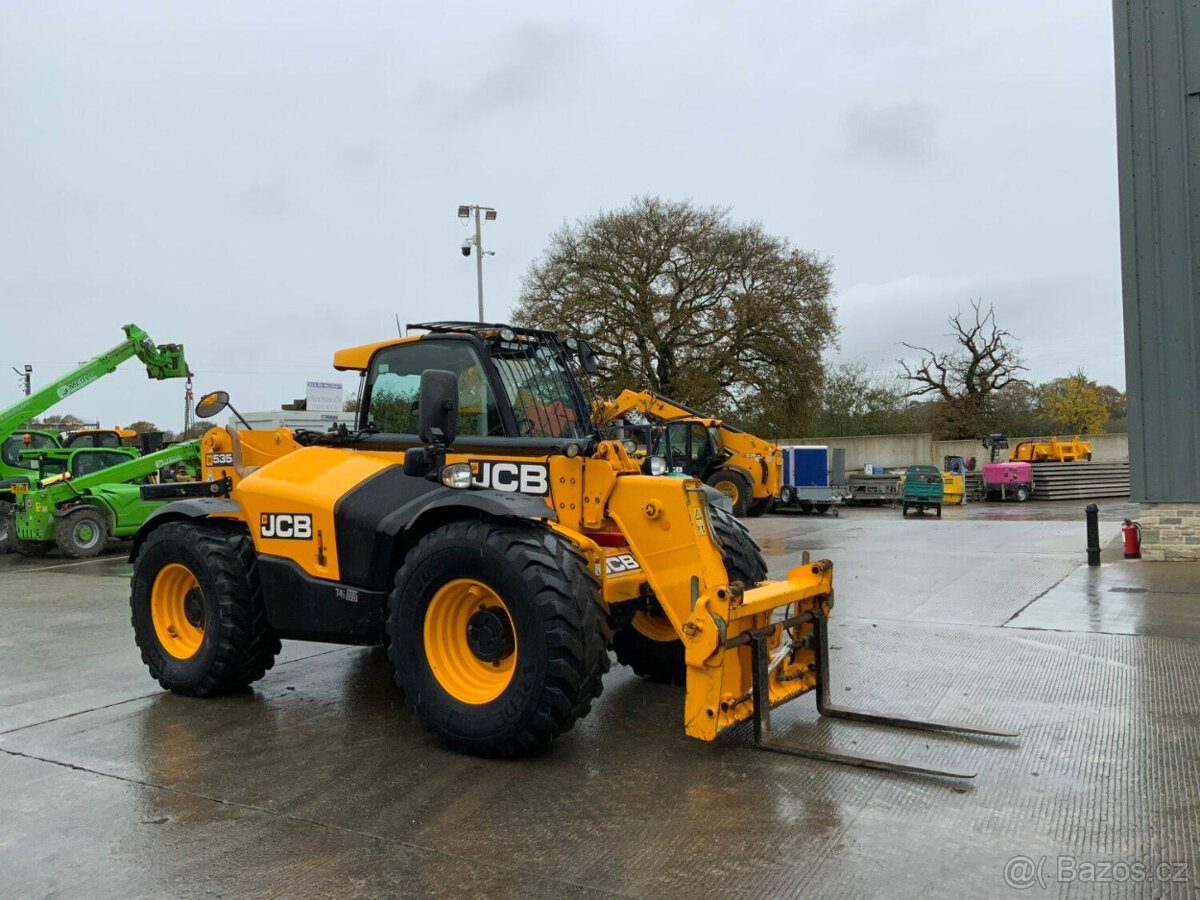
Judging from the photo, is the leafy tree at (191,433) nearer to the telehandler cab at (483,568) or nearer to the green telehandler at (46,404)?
the green telehandler at (46,404)

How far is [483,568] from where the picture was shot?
4648 mm

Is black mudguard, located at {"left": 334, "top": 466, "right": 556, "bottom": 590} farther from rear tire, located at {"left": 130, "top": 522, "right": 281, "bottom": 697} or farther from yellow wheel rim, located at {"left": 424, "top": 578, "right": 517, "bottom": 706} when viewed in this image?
rear tire, located at {"left": 130, "top": 522, "right": 281, "bottom": 697}

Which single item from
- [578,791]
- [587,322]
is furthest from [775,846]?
[587,322]

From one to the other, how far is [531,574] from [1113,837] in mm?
2632

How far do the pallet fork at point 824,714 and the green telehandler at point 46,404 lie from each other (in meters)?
16.0

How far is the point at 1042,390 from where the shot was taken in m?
51.3

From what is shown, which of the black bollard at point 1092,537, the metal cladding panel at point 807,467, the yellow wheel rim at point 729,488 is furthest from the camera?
the metal cladding panel at point 807,467

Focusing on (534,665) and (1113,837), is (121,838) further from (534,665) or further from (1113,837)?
(1113,837)

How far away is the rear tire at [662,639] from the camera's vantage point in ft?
19.4

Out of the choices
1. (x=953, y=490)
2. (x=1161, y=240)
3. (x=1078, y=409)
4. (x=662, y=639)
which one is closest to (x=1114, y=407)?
(x=1078, y=409)

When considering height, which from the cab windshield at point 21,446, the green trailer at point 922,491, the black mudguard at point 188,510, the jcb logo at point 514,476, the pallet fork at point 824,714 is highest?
the cab windshield at point 21,446

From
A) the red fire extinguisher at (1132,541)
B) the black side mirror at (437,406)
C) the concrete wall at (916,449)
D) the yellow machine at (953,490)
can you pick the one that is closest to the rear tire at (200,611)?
the black side mirror at (437,406)

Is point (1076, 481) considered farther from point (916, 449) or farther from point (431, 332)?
point (431, 332)

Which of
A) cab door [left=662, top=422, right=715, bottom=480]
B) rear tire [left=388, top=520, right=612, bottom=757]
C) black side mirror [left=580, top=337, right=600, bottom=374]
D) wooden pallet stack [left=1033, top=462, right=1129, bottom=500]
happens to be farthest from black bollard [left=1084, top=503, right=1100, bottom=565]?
wooden pallet stack [left=1033, top=462, right=1129, bottom=500]
